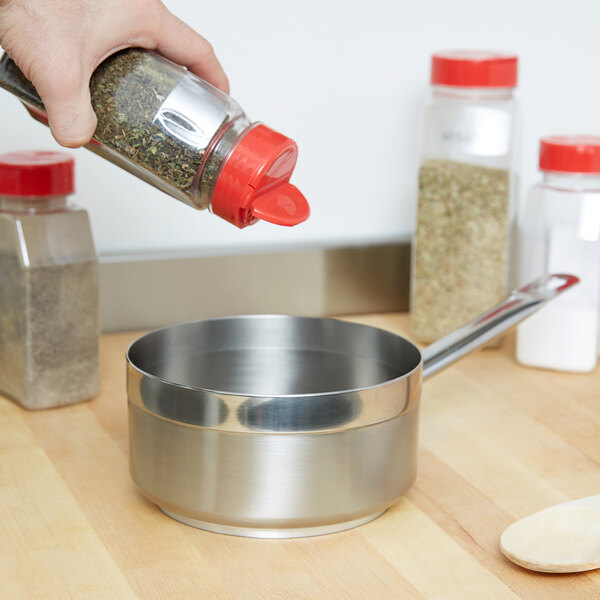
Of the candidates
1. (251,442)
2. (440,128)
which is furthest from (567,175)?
(251,442)

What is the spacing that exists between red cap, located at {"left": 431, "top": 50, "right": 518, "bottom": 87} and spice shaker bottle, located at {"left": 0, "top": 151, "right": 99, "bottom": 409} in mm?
353

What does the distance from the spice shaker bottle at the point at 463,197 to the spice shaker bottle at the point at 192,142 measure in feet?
1.24

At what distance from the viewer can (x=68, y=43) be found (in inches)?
22.0

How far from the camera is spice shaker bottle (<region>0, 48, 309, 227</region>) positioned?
0.56 metres

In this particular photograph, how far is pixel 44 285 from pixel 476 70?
421 millimetres

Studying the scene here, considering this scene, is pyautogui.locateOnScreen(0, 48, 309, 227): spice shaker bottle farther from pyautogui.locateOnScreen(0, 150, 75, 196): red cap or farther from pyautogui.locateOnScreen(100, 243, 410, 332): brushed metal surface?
pyautogui.locateOnScreen(100, 243, 410, 332): brushed metal surface

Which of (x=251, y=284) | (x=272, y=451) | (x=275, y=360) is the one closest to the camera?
(x=272, y=451)

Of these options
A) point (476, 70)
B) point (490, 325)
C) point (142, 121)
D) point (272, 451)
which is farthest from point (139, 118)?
point (476, 70)

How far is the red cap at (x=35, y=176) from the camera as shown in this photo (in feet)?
2.46

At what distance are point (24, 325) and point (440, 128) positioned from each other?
1.42 feet

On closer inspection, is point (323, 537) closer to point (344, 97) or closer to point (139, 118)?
point (139, 118)

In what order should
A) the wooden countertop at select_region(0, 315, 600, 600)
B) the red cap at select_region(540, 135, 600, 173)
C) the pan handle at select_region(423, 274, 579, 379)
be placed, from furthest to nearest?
the red cap at select_region(540, 135, 600, 173) → the pan handle at select_region(423, 274, 579, 379) → the wooden countertop at select_region(0, 315, 600, 600)

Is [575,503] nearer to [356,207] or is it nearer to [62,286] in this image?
[62,286]

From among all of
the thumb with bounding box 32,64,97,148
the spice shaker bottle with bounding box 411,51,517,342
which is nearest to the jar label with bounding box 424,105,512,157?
the spice shaker bottle with bounding box 411,51,517,342
